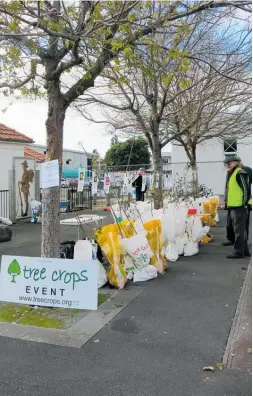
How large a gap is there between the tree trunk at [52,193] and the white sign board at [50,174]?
19 centimetres

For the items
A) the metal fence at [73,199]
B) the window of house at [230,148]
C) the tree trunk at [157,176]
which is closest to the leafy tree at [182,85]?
the tree trunk at [157,176]

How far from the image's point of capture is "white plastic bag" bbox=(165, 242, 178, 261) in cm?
720

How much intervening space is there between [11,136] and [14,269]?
39.2 feet

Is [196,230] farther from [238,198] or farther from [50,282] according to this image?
[50,282]

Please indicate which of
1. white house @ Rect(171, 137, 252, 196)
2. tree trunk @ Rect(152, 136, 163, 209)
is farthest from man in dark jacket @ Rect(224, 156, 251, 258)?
white house @ Rect(171, 137, 252, 196)

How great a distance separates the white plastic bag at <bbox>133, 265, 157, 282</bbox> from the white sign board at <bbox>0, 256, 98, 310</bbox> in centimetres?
170

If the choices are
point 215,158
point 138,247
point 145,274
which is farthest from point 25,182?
point 215,158

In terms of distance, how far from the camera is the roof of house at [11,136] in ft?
49.0

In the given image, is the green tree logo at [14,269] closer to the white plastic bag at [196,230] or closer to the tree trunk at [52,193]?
the tree trunk at [52,193]

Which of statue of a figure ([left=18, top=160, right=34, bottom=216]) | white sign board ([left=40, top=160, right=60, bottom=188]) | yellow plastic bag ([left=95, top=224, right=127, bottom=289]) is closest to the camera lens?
white sign board ([left=40, top=160, right=60, bottom=188])

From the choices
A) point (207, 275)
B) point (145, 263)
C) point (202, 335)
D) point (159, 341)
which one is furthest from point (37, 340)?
point (207, 275)

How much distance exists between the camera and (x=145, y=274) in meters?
5.87

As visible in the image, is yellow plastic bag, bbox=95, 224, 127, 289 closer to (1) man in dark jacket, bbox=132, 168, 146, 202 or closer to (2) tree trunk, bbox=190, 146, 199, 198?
(2) tree trunk, bbox=190, 146, 199, 198

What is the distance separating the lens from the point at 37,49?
478cm
